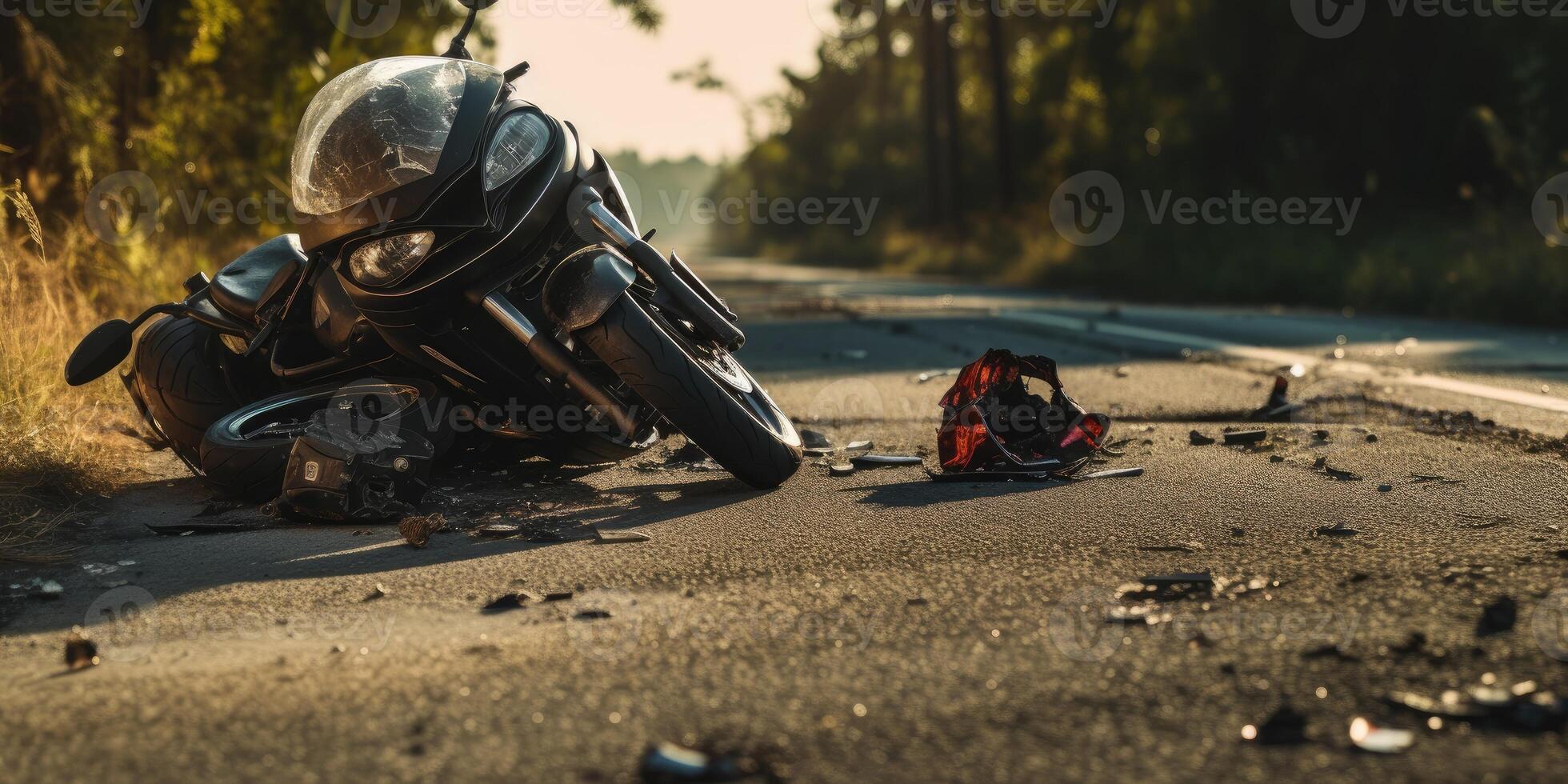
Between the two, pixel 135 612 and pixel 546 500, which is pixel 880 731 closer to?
pixel 135 612

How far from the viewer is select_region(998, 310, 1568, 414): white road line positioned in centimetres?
689

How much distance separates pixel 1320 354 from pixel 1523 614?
6684mm

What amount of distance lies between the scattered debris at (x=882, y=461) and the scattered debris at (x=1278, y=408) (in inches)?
72.2

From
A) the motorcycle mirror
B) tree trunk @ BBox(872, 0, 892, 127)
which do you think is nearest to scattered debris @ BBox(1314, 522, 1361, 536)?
the motorcycle mirror

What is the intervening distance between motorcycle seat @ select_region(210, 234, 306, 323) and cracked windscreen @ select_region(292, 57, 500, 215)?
61 cm

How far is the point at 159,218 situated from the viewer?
11203 millimetres

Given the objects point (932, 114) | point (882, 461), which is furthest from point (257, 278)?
point (932, 114)

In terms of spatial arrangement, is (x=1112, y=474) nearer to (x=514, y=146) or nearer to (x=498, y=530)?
(x=498, y=530)

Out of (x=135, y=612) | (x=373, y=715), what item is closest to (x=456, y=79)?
(x=135, y=612)

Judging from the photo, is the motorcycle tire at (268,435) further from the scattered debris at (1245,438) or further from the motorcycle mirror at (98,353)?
the scattered debris at (1245,438)

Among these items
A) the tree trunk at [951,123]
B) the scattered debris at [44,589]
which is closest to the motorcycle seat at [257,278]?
the scattered debris at [44,589]

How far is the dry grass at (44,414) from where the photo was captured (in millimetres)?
4418

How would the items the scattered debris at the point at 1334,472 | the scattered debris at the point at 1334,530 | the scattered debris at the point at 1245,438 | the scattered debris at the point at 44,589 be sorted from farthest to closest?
1. the scattered debris at the point at 1245,438
2. the scattered debris at the point at 1334,472
3. the scattered debris at the point at 1334,530
4. the scattered debris at the point at 44,589

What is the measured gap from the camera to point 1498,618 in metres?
2.95
